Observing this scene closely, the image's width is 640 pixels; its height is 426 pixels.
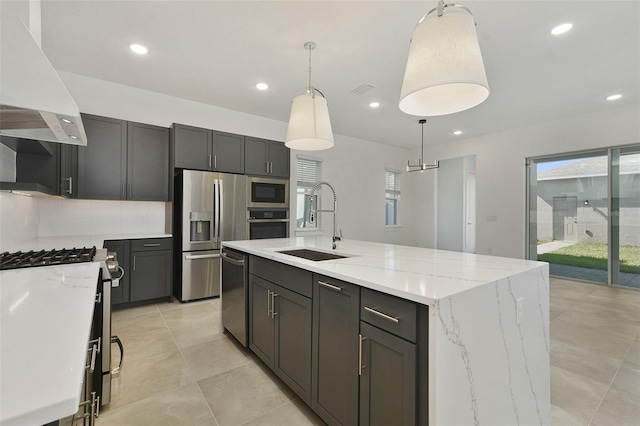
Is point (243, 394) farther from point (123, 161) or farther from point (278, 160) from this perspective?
point (278, 160)

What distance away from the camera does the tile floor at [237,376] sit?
173 cm

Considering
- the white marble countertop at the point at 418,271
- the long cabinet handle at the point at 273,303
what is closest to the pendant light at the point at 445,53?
the white marble countertop at the point at 418,271

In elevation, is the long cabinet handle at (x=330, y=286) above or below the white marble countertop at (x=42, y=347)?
below

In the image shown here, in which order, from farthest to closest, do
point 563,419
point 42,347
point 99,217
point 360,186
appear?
1. point 360,186
2. point 99,217
3. point 563,419
4. point 42,347

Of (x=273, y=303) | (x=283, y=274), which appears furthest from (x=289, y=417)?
(x=283, y=274)

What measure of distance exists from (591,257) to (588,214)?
74cm

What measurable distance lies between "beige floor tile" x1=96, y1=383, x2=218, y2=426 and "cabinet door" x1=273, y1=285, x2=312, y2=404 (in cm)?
50

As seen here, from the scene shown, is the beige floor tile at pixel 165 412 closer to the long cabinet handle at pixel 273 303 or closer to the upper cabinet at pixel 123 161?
the long cabinet handle at pixel 273 303

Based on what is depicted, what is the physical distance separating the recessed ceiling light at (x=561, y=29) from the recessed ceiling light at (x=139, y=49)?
3.89m

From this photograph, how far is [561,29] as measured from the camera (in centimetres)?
255

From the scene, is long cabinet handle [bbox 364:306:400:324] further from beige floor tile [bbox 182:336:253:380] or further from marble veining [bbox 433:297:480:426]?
beige floor tile [bbox 182:336:253:380]

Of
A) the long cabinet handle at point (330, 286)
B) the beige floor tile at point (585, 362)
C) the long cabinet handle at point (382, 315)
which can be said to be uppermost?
the long cabinet handle at point (330, 286)

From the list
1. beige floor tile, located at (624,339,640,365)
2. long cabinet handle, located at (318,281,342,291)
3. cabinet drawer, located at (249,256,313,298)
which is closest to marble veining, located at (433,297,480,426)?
long cabinet handle, located at (318,281,342,291)

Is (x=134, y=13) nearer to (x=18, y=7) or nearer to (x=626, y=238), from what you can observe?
(x=18, y=7)
